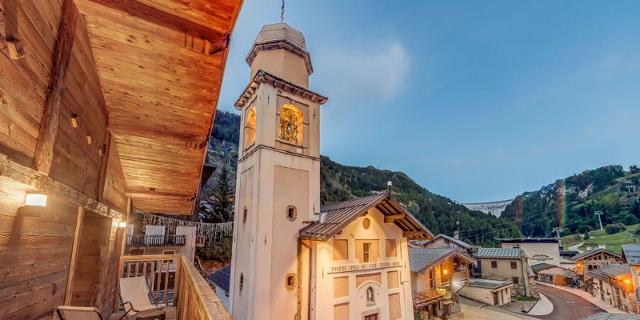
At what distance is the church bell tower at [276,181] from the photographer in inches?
389

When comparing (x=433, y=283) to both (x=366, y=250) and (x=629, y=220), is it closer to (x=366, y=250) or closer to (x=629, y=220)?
(x=366, y=250)

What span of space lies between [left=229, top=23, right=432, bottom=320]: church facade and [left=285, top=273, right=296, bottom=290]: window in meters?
0.03

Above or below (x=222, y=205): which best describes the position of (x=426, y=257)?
below

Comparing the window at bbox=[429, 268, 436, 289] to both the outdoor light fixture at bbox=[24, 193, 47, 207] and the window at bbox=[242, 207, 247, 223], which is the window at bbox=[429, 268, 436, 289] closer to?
the window at bbox=[242, 207, 247, 223]

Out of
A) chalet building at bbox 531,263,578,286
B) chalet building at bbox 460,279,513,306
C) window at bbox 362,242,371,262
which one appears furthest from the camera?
chalet building at bbox 531,263,578,286

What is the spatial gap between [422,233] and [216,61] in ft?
39.0

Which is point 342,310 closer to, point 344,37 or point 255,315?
point 255,315

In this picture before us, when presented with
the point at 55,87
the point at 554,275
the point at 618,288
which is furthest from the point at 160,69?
the point at 554,275

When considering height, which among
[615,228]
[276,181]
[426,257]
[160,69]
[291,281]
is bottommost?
[426,257]

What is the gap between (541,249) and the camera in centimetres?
4228

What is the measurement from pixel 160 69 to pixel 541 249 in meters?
54.8

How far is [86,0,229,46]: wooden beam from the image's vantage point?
2.47 metres

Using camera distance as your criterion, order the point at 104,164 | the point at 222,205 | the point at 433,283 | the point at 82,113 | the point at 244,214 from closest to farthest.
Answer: the point at 82,113 < the point at 104,164 < the point at 244,214 < the point at 433,283 < the point at 222,205

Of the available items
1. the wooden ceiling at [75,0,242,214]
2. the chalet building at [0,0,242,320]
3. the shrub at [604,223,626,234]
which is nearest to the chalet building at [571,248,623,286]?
the shrub at [604,223,626,234]
